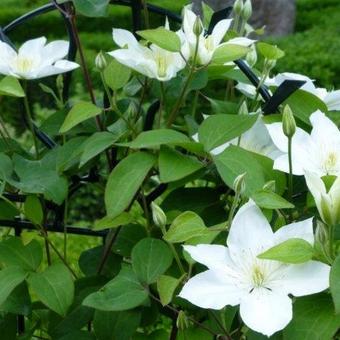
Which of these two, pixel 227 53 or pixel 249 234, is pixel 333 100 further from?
pixel 249 234

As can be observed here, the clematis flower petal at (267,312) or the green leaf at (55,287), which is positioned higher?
the clematis flower petal at (267,312)

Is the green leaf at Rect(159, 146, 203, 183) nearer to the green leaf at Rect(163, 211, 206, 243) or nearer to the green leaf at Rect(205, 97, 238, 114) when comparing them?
the green leaf at Rect(163, 211, 206, 243)

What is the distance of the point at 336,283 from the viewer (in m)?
0.75

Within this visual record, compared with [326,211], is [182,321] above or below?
below

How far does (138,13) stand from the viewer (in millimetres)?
1133

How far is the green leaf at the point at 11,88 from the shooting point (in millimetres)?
1012

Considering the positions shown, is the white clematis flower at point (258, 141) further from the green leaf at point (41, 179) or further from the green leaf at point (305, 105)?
the green leaf at point (41, 179)

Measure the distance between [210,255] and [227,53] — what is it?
0.26m

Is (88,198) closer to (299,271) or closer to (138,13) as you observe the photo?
(138,13)

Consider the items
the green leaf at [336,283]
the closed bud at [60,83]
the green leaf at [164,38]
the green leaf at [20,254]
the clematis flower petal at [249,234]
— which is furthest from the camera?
the closed bud at [60,83]

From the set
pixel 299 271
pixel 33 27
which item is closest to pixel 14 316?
pixel 299 271

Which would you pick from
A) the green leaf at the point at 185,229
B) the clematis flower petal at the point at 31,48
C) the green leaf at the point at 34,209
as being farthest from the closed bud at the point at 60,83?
the green leaf at the point at 185,229

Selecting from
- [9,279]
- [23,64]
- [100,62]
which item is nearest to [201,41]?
[100,62]

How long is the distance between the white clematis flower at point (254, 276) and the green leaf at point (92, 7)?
0.98ft
